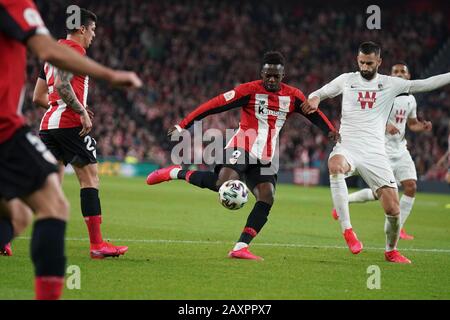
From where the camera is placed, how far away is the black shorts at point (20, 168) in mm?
4805

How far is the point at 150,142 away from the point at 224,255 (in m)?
24.1

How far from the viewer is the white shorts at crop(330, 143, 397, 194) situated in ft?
30.0

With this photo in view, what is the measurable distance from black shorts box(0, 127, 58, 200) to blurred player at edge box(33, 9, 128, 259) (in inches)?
138

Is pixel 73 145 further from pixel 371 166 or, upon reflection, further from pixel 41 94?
pixel 371 166

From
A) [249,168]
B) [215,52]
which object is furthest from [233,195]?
[215,52]

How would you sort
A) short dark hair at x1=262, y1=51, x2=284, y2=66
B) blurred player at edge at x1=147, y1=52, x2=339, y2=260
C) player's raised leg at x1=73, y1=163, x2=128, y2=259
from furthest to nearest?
blurred player at edge at x1=147, y1=52, x2=339, y2=260
short dark hair at x1=262, y1=51, x2=284, y2=66
player's raised leg at x1=73, y1=163, x2=128, y2=259

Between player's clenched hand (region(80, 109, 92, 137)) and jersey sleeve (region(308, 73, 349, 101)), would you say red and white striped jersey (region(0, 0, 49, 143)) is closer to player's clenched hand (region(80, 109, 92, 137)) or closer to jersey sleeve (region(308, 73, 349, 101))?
player's clenched hand (region(80, 109, 92, 137))

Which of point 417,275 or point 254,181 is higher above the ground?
point 254,181

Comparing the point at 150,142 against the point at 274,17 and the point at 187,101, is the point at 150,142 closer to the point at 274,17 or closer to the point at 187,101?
the point at 187,101

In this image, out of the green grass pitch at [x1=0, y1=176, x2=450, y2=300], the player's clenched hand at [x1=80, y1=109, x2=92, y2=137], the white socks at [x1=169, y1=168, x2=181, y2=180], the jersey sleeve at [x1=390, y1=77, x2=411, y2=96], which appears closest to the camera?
the green grass pitch at [x1=0, y1=176, x2=450, y2=300]

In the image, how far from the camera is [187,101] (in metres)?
33.3

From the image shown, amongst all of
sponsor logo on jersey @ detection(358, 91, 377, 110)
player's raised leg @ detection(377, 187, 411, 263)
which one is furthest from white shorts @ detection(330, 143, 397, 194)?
sponsor logo on jersey @ detection(358, 91, 377, 110)
